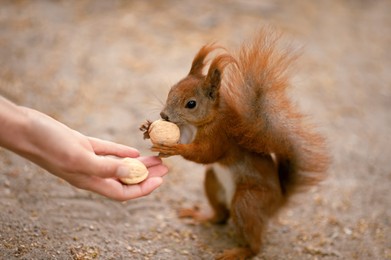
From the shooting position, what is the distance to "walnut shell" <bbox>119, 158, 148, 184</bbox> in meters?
1.94

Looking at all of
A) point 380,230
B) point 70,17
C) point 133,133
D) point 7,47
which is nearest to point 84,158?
point 133,133

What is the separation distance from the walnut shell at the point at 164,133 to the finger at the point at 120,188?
0.15 meters

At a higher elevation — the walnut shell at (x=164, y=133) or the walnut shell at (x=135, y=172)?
the walnut shell at (x=164, y=133)

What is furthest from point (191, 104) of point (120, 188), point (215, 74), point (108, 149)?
point (120, 188)

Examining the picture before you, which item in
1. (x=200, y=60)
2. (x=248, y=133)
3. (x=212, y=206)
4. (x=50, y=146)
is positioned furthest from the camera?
(x=212, y=206)

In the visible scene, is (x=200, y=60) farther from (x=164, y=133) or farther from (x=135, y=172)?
(x=135, y=172)

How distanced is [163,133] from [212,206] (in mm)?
651

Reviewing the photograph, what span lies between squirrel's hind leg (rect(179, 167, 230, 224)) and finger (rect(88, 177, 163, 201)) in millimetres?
511

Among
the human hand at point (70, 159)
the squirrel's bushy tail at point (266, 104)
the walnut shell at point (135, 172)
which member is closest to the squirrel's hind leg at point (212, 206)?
the squirrel's bushy tail at point (266, 104)

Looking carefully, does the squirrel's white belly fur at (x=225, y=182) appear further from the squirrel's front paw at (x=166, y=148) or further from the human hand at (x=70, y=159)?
the human hand at (x=70, y=159)

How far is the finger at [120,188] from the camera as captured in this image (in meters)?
1.83

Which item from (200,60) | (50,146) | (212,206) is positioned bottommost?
(212,206)

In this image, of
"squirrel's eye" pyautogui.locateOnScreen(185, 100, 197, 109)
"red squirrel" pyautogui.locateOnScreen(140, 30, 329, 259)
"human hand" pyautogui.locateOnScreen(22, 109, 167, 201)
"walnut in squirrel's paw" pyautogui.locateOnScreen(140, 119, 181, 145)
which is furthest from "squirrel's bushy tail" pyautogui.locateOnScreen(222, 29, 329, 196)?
"human hand" pyautogui.locateOnScreen(22, 109, 167, 201)

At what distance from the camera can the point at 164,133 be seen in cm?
204
